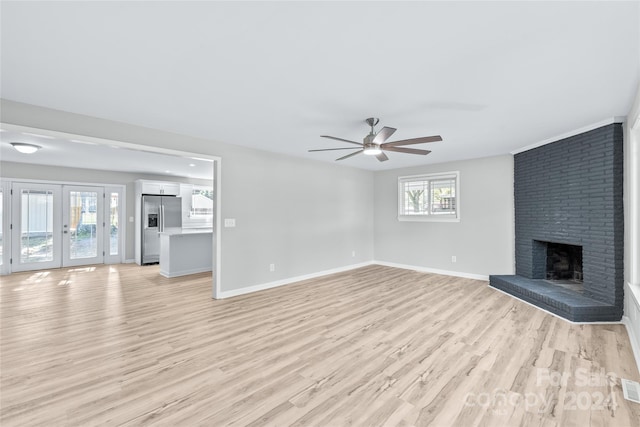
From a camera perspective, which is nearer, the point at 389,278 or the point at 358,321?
the point at 358,321

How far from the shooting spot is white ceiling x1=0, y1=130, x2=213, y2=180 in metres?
4.51

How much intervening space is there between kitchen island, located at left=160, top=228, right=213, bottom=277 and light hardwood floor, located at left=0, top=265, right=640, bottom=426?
1532 mm

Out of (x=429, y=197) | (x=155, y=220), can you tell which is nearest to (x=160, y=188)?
(x=155, y=220)

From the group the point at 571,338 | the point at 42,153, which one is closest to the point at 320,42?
the point at 571,338

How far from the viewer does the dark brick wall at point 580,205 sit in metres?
3.38

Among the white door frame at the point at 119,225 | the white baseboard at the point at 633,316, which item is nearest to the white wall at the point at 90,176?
the white door frame at the point at 119,225

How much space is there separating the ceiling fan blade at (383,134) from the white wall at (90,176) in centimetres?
702

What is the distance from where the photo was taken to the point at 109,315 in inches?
144

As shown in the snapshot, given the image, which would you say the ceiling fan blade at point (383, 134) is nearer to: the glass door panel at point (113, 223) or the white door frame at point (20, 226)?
the glass door panel at point (113, 223)

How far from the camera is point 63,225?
6797 mm

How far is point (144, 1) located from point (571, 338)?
4541mm

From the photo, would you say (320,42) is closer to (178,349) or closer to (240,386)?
(240,386)

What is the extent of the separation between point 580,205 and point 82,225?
997cm

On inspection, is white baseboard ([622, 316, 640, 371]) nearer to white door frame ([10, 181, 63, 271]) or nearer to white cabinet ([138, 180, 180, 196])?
white cabinet ([138, 180, 180, 196])
